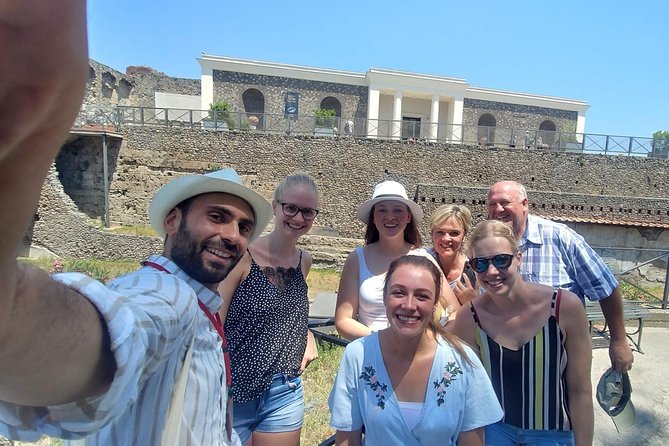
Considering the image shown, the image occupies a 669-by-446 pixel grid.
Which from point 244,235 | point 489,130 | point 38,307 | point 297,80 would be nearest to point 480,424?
point 244,235

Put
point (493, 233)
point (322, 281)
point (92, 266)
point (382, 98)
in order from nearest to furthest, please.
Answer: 1. point (493, 233)
2. point (92, 266)
3. point (322, 281)
4. point (382, 98)

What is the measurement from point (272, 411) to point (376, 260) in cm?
101

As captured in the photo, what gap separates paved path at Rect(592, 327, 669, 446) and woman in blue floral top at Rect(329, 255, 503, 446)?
224 centimetres

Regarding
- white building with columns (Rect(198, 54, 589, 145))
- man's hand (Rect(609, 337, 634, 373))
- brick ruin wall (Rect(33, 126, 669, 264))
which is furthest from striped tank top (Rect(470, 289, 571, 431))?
white building with columns (Rect(198, 54, 589, 145))

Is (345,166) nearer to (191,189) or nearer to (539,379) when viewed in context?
(539,379)

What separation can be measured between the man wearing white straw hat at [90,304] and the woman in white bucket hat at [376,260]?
3.15 ft

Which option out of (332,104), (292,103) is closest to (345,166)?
(292,103)

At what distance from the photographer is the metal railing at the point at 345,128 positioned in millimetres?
18359

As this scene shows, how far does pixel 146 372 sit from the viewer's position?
91 cm

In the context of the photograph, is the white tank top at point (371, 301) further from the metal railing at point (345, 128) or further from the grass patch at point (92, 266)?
the metal railing at point (345, 128)

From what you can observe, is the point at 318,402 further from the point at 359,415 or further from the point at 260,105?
the point at 260,105

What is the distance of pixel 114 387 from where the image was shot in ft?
2.40

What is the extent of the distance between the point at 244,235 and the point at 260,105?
82.9ft

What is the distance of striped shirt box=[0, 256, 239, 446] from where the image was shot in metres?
0.74
